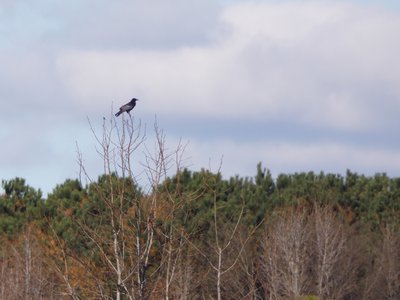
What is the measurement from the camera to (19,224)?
55.0 metres

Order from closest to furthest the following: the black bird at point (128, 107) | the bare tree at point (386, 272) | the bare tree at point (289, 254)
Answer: the black bird at point (128, 107) → the bare tree at point (289, 254) → the bare tree at point (386, 272)

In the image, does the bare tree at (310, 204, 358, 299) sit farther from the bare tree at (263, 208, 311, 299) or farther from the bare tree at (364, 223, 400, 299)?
the bare tree at (364, 223, 400, 299)

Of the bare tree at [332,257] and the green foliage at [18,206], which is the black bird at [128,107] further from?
the green foliage at [18,206]

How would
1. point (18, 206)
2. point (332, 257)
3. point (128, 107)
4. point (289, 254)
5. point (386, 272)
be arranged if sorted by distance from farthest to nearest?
1. point (18, 206)
2. point (386, 272)
3. point (332, 257)
4. point (289, 254)
5. point (128, 107)

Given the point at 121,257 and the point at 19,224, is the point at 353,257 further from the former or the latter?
the point at 121,257

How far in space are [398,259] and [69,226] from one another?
1467 cm

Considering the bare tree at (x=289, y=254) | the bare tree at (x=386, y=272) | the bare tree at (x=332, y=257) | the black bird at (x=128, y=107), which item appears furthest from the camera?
the bare tree at (x=386, y=272)

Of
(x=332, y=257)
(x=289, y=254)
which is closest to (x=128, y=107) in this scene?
(x=289, y=254)

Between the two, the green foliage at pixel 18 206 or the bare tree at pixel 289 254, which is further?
the green foliage at pixel 18 206

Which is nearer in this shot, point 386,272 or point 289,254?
point 289,254

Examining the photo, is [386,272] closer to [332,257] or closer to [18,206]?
[332,257]

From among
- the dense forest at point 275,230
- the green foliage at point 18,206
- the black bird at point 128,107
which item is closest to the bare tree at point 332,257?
the dense forest at point 275,230

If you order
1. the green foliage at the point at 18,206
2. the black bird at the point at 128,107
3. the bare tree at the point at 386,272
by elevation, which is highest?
the green foliage at the point at 18,206

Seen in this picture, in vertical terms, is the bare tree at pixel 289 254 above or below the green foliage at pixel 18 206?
below
